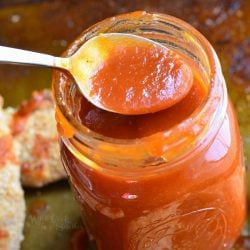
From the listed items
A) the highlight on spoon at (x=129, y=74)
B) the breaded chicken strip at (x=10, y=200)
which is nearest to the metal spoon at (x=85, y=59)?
the highlight on spoon at (x=129, y=74)

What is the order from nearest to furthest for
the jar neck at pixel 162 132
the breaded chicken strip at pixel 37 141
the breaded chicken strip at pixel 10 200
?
the jar neck at pixel 162 132 → the breaded chicken strip at pixel 10 200 → the breaded chicken strip at pixel 37 141

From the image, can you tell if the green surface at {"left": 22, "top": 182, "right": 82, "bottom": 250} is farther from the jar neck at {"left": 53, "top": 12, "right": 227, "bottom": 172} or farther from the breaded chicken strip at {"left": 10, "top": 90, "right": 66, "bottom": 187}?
the jar neck at {"left": 53, "top": 12, "right": 227, "bottom": 172}

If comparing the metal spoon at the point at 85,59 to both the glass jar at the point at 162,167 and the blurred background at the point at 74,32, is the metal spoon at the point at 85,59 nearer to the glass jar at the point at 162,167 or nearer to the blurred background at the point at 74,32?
the glass jar at the point at 162,167

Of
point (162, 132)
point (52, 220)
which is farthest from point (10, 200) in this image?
point (162, 132)

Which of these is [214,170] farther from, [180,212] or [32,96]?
[32,96]

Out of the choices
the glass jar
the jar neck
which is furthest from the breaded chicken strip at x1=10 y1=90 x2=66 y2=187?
the jar neck
